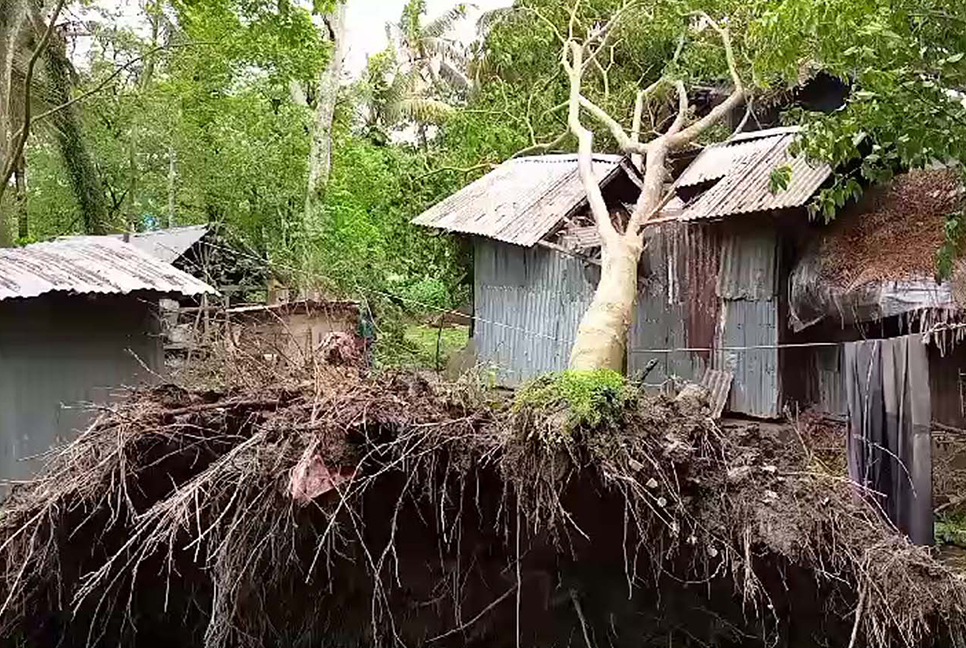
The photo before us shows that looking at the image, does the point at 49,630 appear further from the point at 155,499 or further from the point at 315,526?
the point at 315,526

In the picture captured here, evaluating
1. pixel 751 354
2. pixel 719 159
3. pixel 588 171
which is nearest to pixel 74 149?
pixel 588 171

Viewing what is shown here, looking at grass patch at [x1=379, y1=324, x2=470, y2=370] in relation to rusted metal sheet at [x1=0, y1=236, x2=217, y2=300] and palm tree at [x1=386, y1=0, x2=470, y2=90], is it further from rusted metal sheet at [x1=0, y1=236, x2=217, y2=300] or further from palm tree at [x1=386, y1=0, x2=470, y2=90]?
palm tree at [x1=386, y1=0, x2=470, y2=90]

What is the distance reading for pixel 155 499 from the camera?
6.12 metres

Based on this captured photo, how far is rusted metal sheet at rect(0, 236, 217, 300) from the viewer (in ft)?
27.1

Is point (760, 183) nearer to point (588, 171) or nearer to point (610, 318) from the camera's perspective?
point (588, 171)

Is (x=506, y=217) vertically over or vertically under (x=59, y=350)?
over

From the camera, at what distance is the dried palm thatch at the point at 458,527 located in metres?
5.31

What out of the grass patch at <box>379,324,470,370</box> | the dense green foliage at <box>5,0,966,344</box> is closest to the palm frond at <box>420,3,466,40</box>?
the dense green foliage at <box>5,0,966,344</box>

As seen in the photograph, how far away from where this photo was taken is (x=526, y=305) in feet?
48.0

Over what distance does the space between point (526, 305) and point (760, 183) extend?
4.70 m

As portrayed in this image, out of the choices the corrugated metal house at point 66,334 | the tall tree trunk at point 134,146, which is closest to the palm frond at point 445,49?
the tall tree trunk at point 134,146

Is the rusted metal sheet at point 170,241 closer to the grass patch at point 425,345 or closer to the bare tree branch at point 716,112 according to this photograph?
the grass patch at point 425,345

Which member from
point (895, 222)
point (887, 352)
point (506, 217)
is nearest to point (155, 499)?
point (887, 352)

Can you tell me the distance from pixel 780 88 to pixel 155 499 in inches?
451
